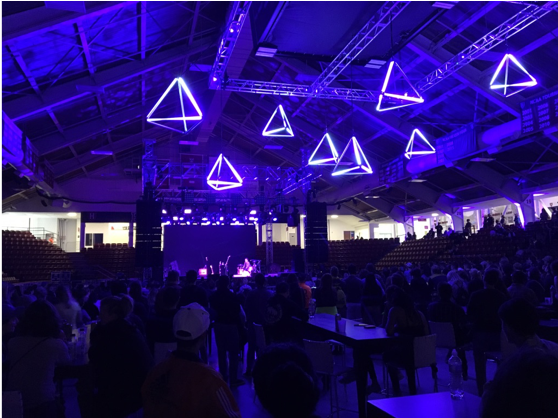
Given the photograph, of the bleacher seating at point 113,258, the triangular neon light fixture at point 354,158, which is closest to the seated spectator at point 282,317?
the triangular neon light fixture at point 354,158

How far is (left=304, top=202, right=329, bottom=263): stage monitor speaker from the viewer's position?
46.8ft

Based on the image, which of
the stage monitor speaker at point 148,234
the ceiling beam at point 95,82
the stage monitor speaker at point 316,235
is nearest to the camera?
the ceiling beam at point 95,82

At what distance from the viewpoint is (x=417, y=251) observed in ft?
66.1

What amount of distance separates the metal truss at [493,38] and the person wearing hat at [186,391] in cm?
806

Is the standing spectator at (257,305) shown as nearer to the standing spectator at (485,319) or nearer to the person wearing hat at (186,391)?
the standing spectator at (485,319)

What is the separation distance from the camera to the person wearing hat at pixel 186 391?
1.82m

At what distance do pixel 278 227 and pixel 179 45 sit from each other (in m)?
19.0

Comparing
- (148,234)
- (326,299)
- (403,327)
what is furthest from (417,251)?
(403,327)

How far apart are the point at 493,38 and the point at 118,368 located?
8808 mm

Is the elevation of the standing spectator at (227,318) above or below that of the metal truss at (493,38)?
below

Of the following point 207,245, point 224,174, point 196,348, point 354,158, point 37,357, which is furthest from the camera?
point 207,245

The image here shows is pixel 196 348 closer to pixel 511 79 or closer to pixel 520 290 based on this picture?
pixel 520 290

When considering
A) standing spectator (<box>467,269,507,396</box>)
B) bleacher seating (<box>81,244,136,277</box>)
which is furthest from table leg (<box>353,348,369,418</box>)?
bleacher seating (<box>81,244,136,277</box>)

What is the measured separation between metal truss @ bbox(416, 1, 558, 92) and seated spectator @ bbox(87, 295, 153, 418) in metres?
8.00
